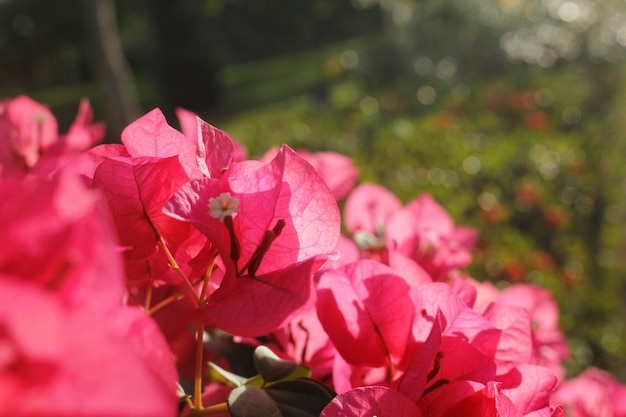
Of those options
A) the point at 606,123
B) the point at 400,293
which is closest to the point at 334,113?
the point at 606,123

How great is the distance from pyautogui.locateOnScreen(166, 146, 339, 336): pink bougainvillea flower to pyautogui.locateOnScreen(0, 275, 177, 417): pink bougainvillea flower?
17 cm

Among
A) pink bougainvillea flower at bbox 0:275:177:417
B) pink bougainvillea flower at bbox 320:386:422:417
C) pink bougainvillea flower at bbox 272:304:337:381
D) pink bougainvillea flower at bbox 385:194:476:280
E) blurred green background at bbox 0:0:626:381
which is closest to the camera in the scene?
pink bougainvillea flower at bbox 0:275:177:417

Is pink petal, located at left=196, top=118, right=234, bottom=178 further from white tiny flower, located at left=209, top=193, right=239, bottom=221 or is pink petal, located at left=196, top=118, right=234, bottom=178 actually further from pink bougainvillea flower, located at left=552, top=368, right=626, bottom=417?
pink bougainvillea flower, located at left=552, top=368, right=626, bottom=417

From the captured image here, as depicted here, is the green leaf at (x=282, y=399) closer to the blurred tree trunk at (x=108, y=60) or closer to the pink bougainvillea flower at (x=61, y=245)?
the pink bougainvillea flower at (x=61, y=245)

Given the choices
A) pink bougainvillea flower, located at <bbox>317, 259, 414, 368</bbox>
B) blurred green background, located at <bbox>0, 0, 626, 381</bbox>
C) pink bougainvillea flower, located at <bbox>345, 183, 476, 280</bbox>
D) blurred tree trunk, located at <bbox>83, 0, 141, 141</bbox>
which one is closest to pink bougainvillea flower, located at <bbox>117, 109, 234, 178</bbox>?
pink bougainvillea flower, located at <bbox>317, 259, 414, 368</bbox>

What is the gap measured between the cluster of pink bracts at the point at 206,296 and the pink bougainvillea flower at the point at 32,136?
23 cm

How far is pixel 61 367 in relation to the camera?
0.20 m

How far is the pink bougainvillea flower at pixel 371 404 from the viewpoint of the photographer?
0.37 metres

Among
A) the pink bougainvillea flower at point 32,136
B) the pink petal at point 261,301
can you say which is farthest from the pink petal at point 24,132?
the pink petal at point 261,301

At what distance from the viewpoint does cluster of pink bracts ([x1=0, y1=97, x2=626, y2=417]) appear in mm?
200

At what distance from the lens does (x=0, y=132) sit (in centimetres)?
66

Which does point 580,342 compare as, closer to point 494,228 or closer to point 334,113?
point 494,228

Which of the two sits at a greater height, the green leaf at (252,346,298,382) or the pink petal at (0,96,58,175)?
the pink petal at (0,96,58,175)

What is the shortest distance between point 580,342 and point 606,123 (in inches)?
90.0
